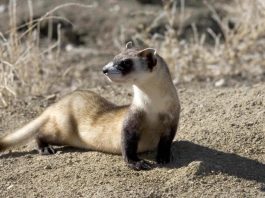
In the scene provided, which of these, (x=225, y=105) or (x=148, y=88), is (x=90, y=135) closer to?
(x=148, y=88)

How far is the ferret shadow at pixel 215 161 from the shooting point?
12.9ft

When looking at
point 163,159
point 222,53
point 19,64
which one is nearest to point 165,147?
point 163,159

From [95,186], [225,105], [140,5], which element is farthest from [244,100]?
[140,5]

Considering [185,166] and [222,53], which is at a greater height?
[185,166]

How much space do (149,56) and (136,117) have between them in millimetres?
343

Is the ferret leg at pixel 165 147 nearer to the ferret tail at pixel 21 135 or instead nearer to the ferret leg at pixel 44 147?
the ferret leg at pixel 44 147

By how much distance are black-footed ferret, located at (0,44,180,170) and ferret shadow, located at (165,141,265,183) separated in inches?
5.2

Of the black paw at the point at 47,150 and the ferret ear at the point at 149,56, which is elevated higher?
the ferret ear at the point at 149,56

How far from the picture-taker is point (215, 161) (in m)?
4.08

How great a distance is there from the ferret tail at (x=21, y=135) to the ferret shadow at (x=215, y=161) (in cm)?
90

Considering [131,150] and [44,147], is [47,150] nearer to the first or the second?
[44,147]

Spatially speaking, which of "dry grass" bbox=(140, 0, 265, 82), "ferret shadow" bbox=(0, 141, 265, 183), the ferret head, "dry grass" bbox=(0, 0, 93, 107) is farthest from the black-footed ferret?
"dry grass" bbox=(140, 0, 265, 82)

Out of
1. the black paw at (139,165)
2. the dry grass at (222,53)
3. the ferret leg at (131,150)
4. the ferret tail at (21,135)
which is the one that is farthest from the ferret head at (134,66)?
the dry grass at (222,53)

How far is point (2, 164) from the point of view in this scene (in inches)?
172
